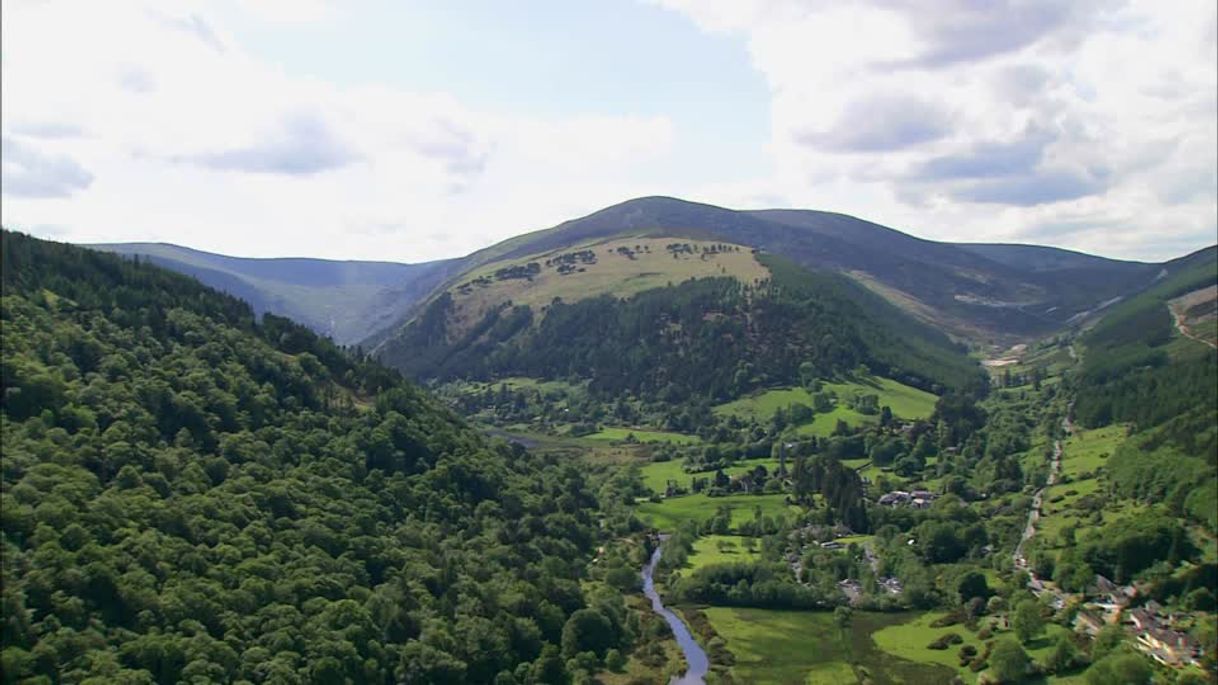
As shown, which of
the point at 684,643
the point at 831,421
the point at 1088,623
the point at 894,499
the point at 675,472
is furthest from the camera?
the point at 831,421

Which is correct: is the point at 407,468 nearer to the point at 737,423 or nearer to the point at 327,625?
the point at 327,625

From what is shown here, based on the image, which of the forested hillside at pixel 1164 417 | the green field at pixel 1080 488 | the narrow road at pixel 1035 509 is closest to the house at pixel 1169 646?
the forested hillside at pixel 1164 417

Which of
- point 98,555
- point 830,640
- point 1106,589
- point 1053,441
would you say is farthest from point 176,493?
point 1053,441

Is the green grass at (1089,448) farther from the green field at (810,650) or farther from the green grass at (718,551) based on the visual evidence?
the green field at (810,650)

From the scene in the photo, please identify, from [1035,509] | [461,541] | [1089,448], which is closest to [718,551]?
[461,541]

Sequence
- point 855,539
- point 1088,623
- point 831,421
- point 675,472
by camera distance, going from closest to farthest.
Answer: point 1088,623 < point 855,539 < point 675,472 < point 831,421

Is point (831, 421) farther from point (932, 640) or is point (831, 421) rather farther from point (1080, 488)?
point (932, 640)
